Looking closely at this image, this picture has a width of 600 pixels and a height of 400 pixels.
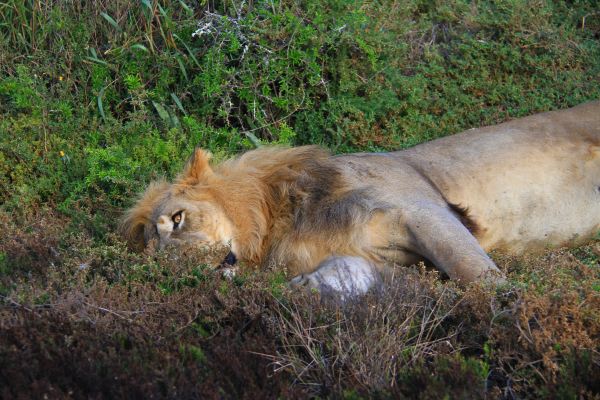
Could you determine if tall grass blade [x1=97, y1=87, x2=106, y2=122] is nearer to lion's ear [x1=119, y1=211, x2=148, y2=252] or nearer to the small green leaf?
the small green leaf

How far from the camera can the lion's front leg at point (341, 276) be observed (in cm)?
420

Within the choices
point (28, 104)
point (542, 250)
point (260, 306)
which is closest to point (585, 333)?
point (260, 306)

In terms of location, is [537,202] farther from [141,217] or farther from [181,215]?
[141,217]

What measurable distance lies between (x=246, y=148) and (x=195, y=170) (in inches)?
58.9

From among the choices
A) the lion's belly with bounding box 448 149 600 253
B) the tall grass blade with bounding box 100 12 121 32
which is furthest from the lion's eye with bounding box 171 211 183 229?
the tall grass blade with bounding box 100 12 121 32

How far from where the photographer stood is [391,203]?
4598mm

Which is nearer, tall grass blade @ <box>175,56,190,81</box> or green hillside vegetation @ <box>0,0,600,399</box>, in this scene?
green hillside vegetation @ <box>0,0,600,399</box>

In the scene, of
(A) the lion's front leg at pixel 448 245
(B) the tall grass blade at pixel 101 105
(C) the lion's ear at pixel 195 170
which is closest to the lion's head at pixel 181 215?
(C) the lion's ear at pixel 195 170

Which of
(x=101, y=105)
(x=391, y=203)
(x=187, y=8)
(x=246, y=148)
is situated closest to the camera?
(x=391, y=203)

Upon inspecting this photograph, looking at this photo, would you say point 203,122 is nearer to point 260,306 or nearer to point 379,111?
point 379,111

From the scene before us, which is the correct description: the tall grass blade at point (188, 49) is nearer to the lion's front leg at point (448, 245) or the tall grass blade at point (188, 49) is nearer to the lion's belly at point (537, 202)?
the lion's belly at point (537, 202)

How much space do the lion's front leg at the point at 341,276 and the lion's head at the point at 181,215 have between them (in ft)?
1.96

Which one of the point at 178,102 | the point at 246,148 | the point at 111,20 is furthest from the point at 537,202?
the point at 111,20

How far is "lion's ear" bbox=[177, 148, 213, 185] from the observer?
197 inches
